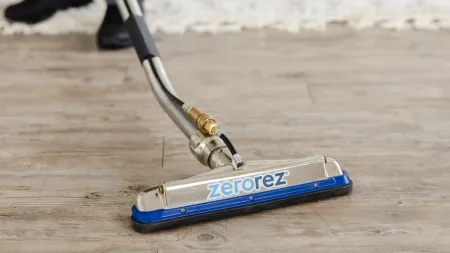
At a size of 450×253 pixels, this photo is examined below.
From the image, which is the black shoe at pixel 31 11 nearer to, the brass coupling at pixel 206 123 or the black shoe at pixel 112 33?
the black shoe at pixel 112 33

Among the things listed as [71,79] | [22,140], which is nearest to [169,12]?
[71,79]

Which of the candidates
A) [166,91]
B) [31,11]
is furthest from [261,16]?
[166,91]

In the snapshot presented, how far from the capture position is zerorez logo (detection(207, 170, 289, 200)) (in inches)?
44.1

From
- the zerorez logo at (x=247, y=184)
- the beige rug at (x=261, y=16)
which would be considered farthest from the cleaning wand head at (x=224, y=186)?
the beige rug at (x=261, y=16)

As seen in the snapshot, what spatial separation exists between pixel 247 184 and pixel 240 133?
35 cm

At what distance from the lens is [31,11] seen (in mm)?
2029

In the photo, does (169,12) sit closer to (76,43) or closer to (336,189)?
(76,43)

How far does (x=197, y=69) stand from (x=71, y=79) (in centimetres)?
32

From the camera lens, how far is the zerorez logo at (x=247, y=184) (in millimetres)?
1121

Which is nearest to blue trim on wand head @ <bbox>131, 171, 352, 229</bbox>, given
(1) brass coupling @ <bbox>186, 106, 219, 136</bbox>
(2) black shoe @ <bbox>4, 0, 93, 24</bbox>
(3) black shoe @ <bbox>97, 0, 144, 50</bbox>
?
(1) brass coupling @ <bbox>186, 106, 219, 136</bbox>

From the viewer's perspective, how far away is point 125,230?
3.78 feet

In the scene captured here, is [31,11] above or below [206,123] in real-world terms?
below

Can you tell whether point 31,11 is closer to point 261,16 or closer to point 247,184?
point 261,16

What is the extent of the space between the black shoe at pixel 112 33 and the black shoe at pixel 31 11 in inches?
8.3
